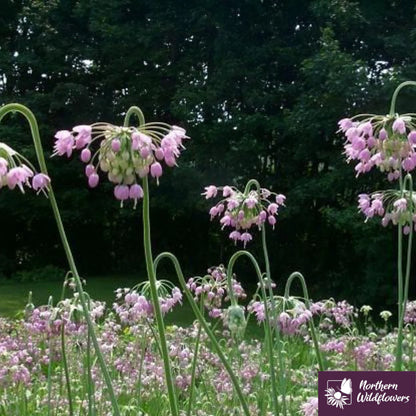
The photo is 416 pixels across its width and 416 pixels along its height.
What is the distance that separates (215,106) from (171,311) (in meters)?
10.6

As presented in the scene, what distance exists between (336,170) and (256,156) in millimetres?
1986

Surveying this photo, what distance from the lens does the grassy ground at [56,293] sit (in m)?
12.0

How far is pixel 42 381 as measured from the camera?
5496 mm

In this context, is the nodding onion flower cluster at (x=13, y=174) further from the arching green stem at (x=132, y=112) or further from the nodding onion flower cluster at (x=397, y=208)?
the nodding onion flower cluster at (x=397, y=208)

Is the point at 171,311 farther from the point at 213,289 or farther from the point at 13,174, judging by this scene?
the point at 13,174

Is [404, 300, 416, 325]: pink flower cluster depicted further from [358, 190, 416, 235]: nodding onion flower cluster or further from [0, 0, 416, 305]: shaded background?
[0, 0, 416, 305]: shaded background

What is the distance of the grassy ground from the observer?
12.0 meters

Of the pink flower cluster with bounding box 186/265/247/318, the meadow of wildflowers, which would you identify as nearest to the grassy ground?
the meadow of wildflowers

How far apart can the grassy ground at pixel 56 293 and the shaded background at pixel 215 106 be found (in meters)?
1.65

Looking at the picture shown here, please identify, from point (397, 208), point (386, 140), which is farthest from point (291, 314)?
point (386, 140)

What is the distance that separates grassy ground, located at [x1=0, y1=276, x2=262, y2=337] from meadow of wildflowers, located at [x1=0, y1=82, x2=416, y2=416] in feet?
17.2

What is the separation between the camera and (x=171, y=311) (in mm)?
4582

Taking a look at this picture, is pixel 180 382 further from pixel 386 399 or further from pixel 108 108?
pixel 108 108

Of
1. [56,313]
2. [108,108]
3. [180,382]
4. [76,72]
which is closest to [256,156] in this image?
[108,108]
